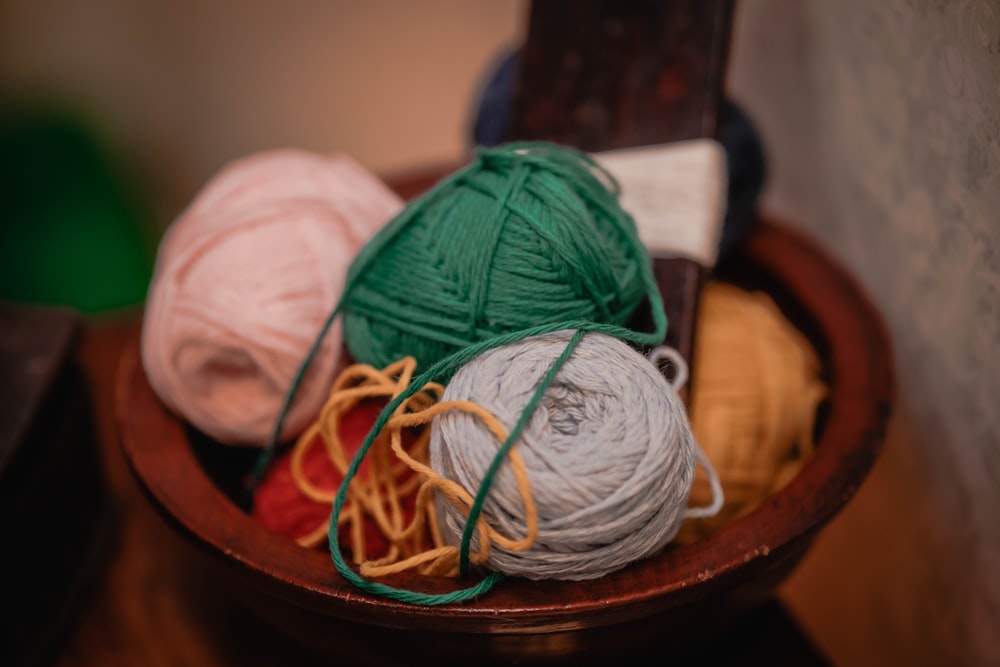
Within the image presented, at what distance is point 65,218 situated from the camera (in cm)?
120

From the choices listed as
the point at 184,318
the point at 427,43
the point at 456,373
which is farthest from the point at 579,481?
the point at 427,43

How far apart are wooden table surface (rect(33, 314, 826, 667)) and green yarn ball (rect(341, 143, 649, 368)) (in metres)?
0.24

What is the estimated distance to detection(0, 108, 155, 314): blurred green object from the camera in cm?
117

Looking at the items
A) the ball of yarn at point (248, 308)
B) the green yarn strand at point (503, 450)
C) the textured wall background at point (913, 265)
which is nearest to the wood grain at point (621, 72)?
the textured wall background at point (913, 265)

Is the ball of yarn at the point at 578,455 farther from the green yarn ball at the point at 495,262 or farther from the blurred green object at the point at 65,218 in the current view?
the blurred green object at the point at 65,218

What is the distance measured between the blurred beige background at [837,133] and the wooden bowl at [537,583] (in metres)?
0.11

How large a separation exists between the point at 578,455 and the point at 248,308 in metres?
0.25

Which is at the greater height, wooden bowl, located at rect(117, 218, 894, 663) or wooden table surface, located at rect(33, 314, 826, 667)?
wooden bowl, located at rect(117, 218, 894, 663)

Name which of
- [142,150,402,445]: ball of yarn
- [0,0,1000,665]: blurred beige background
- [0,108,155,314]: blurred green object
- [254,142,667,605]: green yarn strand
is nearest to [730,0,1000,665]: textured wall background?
[0,0,1000,665]: blurred beige background

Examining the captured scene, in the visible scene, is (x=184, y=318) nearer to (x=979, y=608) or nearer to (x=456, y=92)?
(x=979, y=608)

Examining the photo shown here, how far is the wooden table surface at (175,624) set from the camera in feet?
2.09

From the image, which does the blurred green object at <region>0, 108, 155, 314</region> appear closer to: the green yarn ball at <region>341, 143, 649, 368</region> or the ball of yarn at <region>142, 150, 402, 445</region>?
the ball of yarn at <region>142, 150, 402, 445</region>

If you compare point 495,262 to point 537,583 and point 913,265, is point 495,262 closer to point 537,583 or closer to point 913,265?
point 537,583

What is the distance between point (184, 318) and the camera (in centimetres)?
55
